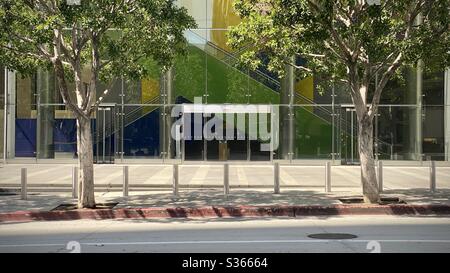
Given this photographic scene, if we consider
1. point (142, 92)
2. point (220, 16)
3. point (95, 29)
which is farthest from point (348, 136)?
point (95, 29)

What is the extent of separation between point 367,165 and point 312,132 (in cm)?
1614

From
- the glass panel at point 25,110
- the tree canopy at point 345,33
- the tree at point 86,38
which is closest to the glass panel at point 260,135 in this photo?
the glass panel at point 25,110

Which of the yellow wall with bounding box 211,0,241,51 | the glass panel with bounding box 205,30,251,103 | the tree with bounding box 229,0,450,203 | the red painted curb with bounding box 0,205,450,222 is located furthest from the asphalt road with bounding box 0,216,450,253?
the yellow wall with bounding box 211,0,241,51

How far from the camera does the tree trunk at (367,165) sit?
14.5 metres

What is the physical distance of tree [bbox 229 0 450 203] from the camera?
1365 cm

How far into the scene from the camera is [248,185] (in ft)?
63.7

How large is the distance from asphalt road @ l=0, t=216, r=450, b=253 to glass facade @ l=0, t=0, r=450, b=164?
1719 cm

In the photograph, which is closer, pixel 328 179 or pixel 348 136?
pixel 328 179

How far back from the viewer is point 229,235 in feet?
35.5

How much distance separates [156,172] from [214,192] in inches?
304

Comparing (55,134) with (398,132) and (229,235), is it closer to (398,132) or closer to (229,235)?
(398,132)

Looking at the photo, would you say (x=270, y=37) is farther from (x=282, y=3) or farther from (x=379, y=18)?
(x=379, y=18)

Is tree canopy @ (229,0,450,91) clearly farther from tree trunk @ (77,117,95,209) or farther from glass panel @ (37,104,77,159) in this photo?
glass panel @ (37,104,77,159)

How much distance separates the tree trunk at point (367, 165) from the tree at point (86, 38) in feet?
17.0
